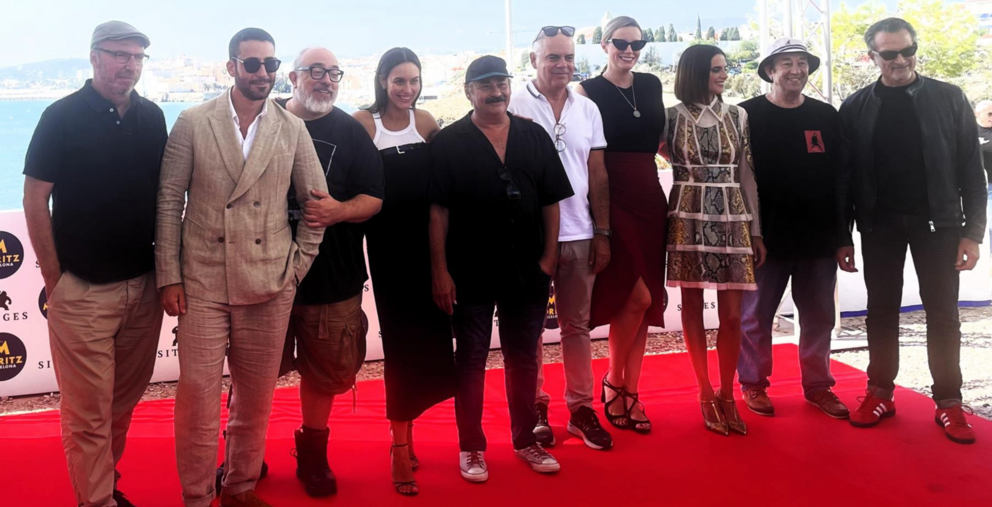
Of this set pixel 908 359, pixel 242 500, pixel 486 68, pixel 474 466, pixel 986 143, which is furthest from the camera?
pixel 986 143

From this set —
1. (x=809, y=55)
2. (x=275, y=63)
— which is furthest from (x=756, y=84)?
(x=275, y=63)

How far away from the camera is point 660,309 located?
3467mm

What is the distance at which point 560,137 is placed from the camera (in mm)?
3186

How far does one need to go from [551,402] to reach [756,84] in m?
21.6

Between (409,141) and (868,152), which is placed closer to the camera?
(409,141)

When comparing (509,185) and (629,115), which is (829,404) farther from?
(509,185)

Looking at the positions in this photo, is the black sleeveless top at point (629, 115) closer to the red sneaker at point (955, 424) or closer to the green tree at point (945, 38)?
the red sneaker at point (955, 424)

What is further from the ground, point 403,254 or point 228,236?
point 228,236

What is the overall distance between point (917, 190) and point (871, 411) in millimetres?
1010

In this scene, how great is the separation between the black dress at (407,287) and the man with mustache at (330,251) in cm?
10

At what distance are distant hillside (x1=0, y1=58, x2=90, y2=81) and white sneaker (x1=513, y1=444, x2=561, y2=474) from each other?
7109mm

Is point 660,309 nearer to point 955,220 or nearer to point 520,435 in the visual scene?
point 520,435

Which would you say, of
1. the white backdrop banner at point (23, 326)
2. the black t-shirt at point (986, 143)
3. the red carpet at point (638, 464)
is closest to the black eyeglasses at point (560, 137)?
the red carpet at point (638, 464)

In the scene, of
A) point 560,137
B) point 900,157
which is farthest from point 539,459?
point 900,157
